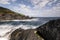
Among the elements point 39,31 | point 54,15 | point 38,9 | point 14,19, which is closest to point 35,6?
point 38,9

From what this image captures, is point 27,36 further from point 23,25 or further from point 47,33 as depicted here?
point 23,25

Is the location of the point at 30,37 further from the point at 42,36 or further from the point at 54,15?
the point at 54,15

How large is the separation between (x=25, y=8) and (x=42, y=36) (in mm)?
1893

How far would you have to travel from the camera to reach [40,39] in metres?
2.28

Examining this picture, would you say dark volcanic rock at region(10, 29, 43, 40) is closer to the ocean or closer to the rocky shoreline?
the rocky shoreline

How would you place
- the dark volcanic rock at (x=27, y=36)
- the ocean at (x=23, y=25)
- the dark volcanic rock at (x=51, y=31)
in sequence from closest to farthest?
the dark volcanic rock at (x=51, y=31)
the dark volcanic rock at (x=27, y=36)
the ocean at (x=23, y=25)

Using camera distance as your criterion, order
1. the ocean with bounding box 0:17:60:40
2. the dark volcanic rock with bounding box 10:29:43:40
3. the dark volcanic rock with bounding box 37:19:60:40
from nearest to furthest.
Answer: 1. the dark volcanic rock with bounding box 37:19:60:40
2. the dark volcanic rock with bounding box 10:29:43:40
3. the ocean with bounding box 0:17:60:40

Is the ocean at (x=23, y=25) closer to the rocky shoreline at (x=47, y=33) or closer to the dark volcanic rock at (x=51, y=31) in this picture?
the rocky shoreline at (x=47, y=33)

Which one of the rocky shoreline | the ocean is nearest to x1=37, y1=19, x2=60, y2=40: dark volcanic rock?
the rocky shoreline

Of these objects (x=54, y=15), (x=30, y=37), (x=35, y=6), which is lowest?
(x=30, y=37)

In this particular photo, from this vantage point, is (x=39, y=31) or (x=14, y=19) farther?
(x=14, y=19)

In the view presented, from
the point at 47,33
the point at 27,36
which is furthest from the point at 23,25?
the point at 47,33

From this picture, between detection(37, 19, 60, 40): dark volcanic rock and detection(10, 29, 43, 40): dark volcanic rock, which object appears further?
detection(10, 29, 43, 40): dark volcanic rock

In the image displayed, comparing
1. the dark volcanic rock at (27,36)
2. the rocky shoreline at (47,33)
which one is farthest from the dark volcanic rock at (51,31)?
the dark volcanic rock at (27,36)
